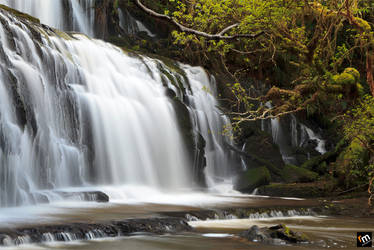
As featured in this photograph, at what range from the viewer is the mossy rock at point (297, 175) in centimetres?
1766

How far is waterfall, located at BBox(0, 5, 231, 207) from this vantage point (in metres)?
11.9

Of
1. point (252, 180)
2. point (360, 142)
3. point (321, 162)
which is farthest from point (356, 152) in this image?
point (321, 162)

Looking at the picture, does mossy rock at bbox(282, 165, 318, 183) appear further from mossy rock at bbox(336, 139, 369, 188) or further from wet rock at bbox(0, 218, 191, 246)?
wet rock at bbox(0, 218, 191, 246)

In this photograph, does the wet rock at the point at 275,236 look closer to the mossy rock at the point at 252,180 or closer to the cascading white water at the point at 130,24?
the mossy rock at the point at 252,180

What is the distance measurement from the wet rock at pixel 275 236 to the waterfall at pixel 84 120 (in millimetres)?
4512

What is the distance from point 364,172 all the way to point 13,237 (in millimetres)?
11367

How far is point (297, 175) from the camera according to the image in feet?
58.9

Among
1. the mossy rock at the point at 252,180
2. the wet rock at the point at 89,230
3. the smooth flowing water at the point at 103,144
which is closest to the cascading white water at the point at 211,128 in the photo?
the smooth flowing water at the point at 103,144

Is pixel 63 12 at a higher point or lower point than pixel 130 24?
lower

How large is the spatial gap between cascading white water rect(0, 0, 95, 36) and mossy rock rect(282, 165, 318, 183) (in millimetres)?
12267

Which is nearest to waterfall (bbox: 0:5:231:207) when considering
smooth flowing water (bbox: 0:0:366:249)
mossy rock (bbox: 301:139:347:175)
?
smooth flowing water (bbox: 0:0:366:249)

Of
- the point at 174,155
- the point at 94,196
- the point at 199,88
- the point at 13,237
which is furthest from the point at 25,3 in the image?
the point at 13,237

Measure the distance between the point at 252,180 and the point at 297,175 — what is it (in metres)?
2.01

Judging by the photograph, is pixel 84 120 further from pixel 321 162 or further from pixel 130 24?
pixel 130 24
